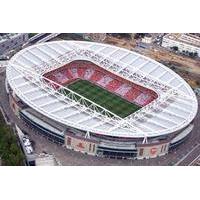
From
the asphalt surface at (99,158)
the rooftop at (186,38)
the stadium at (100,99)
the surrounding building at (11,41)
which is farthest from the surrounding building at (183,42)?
the surrounding building at (11,41)

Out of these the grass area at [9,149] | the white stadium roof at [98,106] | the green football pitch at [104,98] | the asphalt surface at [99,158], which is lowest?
the asphalt surface at [99,158]

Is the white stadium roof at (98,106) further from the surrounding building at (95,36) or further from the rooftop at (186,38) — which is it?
the rooftop at (186,38)

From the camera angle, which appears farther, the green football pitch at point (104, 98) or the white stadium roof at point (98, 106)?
the green football pitch at point (104, 98)

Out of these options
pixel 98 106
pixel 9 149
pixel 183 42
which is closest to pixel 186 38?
pixel 183 42

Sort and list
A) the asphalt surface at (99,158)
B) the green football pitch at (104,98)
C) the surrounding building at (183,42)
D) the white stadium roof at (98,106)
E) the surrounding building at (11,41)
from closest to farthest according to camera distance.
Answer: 1. the asphalt surface at (99,158)
2. the white stadium roof at (98,106)
3. the green football pitch at (104,98)
4. the surrounding building at (11,41)
5. the surrounding building at (183,42)

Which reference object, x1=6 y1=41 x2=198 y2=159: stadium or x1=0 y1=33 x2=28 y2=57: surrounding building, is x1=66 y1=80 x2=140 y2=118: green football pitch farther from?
x1=0 y1=33 x2=28 y2=57: surrounding building

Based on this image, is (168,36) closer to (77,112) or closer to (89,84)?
(89,84)

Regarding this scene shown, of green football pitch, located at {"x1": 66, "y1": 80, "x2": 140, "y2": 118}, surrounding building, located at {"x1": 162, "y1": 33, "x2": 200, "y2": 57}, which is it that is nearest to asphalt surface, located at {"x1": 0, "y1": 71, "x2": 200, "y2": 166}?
green football pitch, located at {"x1": 66, "y1": 80, "x2": 140, "y2": 118}

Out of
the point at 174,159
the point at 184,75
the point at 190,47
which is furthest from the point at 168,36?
the point at 174,159
